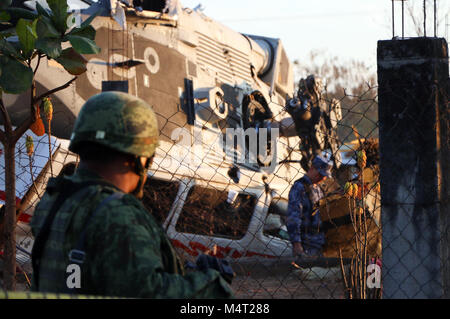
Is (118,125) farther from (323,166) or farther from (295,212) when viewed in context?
(323,166)

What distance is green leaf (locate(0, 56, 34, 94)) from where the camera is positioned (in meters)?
4.17

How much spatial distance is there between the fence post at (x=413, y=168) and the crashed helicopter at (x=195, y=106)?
3.79 meters

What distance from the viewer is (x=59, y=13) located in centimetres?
415

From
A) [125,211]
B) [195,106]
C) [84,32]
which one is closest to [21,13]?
[84,32]

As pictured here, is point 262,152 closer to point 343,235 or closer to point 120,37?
point 343,235

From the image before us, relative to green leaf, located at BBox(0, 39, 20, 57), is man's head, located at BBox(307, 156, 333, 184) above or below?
below

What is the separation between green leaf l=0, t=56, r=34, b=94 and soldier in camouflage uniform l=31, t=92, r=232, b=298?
60.3 inches

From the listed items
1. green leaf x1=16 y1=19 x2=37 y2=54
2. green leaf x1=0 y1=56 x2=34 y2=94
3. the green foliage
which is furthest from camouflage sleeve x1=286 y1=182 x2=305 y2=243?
green leaf x1=16 y1=19 x2=37 y2=54

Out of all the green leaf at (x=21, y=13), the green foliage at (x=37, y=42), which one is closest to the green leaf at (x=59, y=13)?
the green foliage at (x=37, y=42)

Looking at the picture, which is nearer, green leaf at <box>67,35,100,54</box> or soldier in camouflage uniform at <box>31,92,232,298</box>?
soldier in camouflage uniform at <box>31,92,232,298</box>

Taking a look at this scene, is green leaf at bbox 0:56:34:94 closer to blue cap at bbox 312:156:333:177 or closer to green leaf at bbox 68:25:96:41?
green leaf at bbox 68:25:96:41
